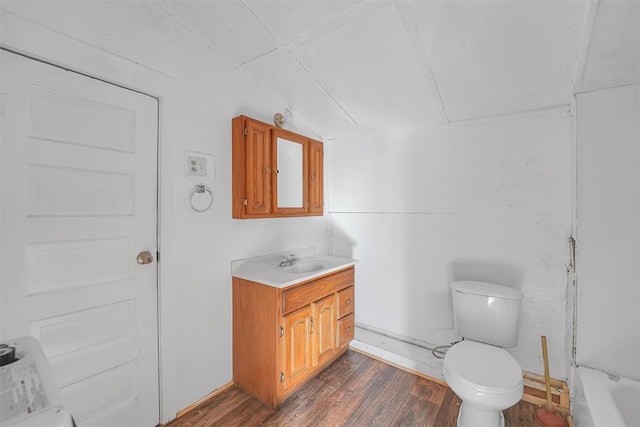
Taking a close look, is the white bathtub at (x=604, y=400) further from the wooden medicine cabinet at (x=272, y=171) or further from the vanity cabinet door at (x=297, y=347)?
the wooden medicine cabinet at (x=272, y=171)

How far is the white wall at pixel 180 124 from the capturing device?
51.1 inches

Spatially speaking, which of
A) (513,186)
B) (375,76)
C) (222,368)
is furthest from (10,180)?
(513,186)

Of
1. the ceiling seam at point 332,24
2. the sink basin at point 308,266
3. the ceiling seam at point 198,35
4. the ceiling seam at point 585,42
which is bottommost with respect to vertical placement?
the sink basin at point 308,266

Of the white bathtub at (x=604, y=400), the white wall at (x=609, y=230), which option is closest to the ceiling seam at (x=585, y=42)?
the white wall at (x=609, y=230)

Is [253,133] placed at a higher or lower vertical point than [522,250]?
higher

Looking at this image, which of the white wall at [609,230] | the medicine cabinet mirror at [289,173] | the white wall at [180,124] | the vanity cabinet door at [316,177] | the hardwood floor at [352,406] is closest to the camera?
the white wall at [180,124]

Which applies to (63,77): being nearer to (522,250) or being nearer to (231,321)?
(231,321)

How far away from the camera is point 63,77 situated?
1.30 m

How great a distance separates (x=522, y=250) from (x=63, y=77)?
112 inches

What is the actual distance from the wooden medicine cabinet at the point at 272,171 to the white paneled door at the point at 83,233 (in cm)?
52

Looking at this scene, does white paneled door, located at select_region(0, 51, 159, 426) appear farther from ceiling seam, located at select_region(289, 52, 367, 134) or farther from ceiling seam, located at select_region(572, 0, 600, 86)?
ceiling seam, located at select_region(572, 0, 600, 86)

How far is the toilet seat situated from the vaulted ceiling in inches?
61.4

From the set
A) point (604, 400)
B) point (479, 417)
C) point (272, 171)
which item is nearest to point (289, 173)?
point (272, 171)

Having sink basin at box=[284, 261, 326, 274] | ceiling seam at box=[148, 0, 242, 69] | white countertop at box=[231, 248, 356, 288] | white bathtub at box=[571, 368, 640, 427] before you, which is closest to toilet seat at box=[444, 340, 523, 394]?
white bathtub at box=[571, 368, 640, 427]
